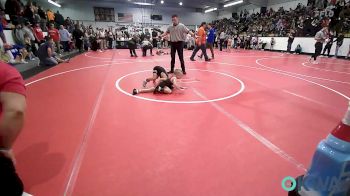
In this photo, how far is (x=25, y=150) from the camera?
96.2 inches

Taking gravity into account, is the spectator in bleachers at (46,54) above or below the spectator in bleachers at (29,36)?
below

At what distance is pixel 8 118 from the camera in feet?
3.67

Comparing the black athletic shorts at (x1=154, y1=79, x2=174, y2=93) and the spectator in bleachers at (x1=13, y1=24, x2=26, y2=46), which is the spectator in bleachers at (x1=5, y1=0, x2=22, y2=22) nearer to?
the spectator in bleachers at (x1=13, y1=24, x2=26, y2=46)

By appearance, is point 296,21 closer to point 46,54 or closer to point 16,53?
point 46,54

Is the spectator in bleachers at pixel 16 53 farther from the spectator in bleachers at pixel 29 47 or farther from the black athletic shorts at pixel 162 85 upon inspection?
the black athletic shorts at pixel 162 85

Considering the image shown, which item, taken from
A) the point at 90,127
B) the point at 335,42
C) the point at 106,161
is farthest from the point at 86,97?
the point at 335,42

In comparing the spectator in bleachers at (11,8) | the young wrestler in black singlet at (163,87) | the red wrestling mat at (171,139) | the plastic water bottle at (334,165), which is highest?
the spectator in bleachers at (11,8)

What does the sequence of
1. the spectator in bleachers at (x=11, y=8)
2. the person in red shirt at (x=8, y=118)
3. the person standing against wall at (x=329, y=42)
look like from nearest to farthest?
the person in red shirt at (x=8, y=118) → the spectator in bleachers at (x=11, y=8) → the person standing against wall at (x=329, y=42)

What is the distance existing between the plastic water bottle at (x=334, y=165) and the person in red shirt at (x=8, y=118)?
163cm

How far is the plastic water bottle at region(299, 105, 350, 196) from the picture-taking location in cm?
99

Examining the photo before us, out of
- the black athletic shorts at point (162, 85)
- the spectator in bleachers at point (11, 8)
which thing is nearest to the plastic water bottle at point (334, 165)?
the black athletic shorts at point (162, 85)

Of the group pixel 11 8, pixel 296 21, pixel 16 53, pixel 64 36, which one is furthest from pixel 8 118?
pixel 296 21

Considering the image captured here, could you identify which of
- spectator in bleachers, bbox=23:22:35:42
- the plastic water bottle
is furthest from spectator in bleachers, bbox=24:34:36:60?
the plastic water bottle

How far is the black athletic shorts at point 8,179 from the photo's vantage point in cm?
113
